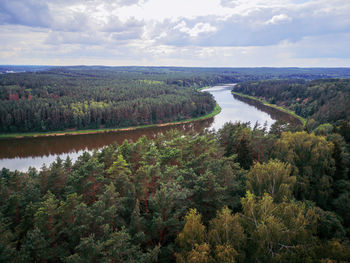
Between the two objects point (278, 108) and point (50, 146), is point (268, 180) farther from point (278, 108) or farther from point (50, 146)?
point (278, 108)

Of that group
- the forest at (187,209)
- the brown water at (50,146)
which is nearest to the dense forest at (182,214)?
the forest at (187,209)

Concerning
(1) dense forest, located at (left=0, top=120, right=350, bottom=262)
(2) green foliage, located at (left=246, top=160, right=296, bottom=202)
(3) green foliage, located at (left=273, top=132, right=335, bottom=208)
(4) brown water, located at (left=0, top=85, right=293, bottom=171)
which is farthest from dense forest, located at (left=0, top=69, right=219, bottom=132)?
(2) green foliage, located at (left=246, top=160, right=296, bottom=202)

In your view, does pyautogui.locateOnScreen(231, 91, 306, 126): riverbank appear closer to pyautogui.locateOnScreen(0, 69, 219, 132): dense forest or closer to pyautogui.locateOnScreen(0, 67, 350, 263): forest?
pyautogui.locateOnScreen(0, 69, 219, 132): dense forest

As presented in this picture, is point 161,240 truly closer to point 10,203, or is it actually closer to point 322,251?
point 322,251

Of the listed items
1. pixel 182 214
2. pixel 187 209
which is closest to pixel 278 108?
pixel 187 209

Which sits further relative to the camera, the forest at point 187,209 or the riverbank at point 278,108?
the riverbank at point 278,108

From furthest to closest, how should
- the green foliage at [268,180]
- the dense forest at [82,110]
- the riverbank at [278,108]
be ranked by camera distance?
the riverbank at [278,108] < the dense forest at [82,110] < the green foliage at [268,180]

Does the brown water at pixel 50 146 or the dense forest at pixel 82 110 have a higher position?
the dense forest at pixel 82 110

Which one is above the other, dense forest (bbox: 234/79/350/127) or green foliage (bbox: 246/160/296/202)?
dense forest (bbox: 234/79/350/127)

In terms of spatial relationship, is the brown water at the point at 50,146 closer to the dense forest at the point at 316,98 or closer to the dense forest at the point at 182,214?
the dense forest at the point at 182,214

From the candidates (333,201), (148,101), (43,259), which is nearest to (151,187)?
(43,259)
